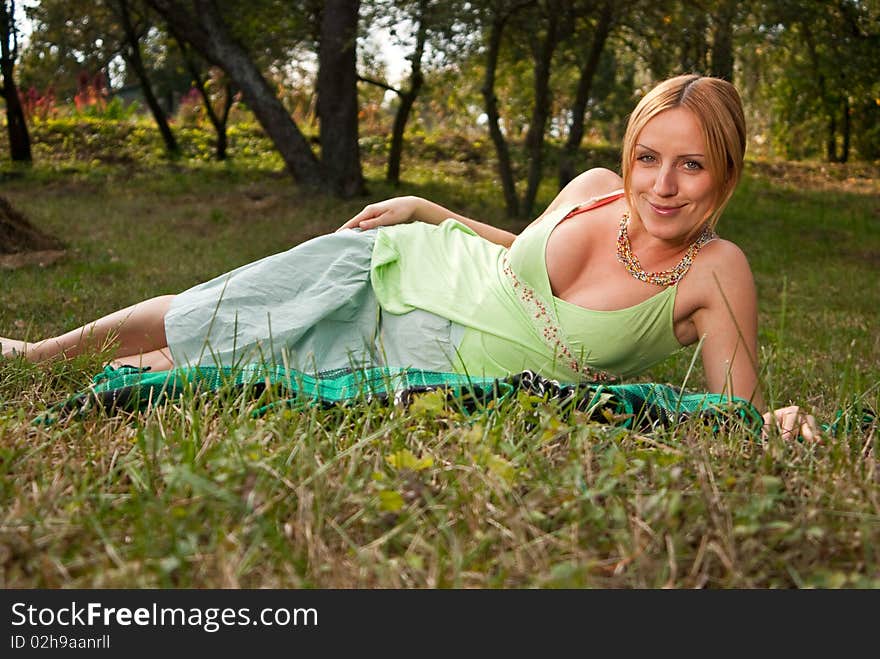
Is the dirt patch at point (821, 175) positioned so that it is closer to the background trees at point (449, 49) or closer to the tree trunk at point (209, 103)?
the background trees at point (449, 49)

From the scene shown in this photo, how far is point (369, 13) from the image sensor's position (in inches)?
396

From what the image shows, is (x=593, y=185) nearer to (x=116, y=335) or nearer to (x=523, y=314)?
(x=523, y=314)

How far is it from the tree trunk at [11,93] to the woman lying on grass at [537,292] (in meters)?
10.9

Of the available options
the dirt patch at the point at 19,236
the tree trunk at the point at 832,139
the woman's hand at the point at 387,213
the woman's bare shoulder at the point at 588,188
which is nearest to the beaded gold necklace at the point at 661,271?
the woman's bare shoulder at the point at 588,188

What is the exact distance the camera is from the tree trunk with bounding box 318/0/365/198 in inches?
408

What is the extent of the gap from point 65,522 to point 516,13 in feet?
28.0

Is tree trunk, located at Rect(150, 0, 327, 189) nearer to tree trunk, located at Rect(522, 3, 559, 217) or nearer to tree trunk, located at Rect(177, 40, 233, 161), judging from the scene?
tree trunk, located at Rect(522, 3, 559, 217)

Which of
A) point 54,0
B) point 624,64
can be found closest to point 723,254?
point 54,0

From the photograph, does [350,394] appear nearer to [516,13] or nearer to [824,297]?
[824,297]

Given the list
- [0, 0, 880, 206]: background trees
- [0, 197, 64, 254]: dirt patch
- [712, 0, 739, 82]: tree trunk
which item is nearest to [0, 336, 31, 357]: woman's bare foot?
[0, 197, 64, 254]: dirt patch

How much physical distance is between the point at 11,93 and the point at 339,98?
5.05 meters

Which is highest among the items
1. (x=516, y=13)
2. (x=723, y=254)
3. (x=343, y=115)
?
(x=516, y=13)

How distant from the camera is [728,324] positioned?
2803 mm
